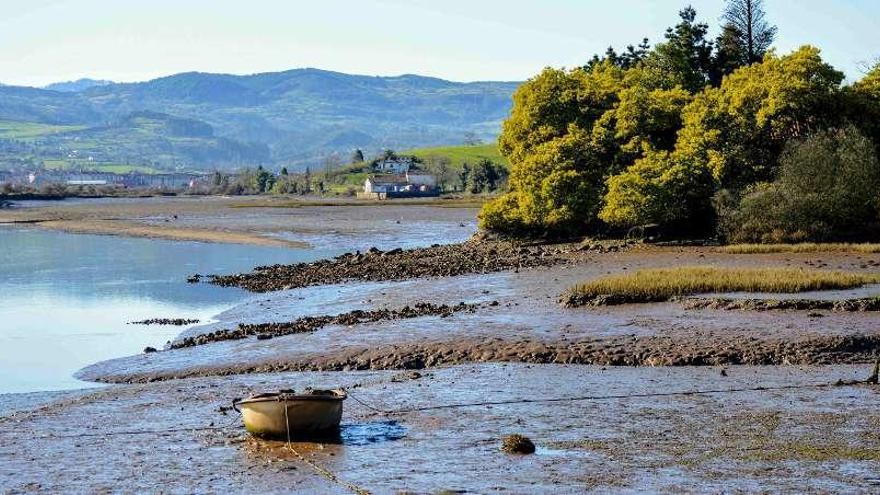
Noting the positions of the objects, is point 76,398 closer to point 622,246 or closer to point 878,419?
point 878,419

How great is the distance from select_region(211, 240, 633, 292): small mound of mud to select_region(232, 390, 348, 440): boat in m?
29.1

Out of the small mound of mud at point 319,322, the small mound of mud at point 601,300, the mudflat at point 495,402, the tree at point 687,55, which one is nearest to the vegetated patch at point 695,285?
the small mound of mud at point 601,300

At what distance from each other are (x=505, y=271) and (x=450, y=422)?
2777cm

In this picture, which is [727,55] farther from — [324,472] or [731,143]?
[324,472]

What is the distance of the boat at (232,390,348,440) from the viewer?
22.1 m

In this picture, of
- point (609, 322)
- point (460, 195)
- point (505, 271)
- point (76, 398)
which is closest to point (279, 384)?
point (76, 398)

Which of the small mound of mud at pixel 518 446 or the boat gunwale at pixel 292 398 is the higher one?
the boat gunwale at pixel 292 398

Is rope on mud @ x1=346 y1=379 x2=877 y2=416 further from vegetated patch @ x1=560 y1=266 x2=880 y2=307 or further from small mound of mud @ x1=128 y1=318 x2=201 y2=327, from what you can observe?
small mound of mud @ x1=128 y1=318 x2=201 y2=327

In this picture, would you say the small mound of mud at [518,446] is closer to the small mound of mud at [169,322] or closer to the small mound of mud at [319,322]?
the small mound of mud at [319,322]

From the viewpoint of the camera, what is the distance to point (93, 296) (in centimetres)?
5350

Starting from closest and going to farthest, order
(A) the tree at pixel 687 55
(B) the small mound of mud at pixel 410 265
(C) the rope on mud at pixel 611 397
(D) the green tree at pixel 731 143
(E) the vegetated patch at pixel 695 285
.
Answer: (C) the rope on mud at pixel 611 397 → (E) the vegetated patch at pixel 695 285 → (B) the small mound of mud at pixel 410 265 → (D) the green tree at pixel 731 143 → (A) the tree at pixel 687 55

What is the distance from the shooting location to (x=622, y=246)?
57.7 m

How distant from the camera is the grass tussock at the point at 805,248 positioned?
169 feet

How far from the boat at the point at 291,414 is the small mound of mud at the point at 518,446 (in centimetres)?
332
